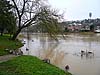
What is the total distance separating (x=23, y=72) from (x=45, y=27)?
102 ft

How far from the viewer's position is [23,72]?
12.6 m

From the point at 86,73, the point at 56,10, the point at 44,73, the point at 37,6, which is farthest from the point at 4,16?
the point at 44,73

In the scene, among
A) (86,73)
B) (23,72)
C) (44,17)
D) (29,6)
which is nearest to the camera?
(23,72)

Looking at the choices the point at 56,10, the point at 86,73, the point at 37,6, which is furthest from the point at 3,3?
the point at 86,73

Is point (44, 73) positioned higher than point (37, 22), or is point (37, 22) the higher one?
point (37, 22)

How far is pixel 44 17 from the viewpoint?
43.1 meters

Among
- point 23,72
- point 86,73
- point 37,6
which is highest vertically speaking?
point 37,6

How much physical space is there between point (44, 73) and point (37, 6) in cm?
3375

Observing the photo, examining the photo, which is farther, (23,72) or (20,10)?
(20,10)

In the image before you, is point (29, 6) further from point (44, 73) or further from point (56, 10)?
point (44, 73)

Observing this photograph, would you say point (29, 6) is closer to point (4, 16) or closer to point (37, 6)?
point (37, 6)

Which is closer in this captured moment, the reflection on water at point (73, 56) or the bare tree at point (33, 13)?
the reflection on water at point (73, 56)

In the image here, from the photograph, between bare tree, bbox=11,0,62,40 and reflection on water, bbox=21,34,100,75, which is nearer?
reflection on water, bbox=21,34,100,75

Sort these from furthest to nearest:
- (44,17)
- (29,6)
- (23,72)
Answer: (29,6), (44,17), (23,72)
